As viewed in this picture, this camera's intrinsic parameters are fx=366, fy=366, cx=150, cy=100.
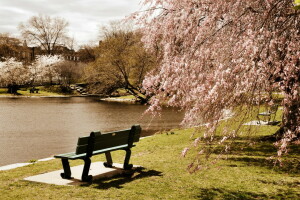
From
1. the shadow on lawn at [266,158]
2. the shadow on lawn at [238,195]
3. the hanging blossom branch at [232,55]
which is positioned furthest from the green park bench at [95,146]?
the shadow on lawn at [266,158]

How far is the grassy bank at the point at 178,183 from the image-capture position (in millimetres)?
6172

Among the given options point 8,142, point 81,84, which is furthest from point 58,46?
point 8,142

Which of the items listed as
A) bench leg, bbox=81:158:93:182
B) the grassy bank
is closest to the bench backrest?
bench leg, bbox=81:158:93:182

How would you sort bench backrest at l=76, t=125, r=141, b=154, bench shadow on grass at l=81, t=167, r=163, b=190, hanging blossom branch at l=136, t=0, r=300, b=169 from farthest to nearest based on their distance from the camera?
bench backrest at l=76, t=125, r=141, b=154 → bench shadow on grass at l=81, t=167, r=163, b=190 → hanging blossom branch at l=136, t=0, r=300, b=169

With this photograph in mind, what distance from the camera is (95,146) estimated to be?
7.32 metres

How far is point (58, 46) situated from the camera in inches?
3319

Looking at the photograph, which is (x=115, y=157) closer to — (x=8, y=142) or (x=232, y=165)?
(x=232, y=165)

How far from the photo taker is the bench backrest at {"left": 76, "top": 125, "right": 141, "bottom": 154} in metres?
7.05

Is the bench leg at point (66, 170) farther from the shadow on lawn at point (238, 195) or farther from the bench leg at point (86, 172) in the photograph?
the shadow on lawn at point (238, 195)

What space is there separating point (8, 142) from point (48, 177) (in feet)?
27.7

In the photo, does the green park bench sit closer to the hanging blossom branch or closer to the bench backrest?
the bench backrest

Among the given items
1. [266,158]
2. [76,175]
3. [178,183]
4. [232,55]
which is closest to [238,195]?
[178,183]

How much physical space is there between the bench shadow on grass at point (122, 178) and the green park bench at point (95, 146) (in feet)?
0.71

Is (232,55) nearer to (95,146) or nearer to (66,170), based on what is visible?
(95,146)
